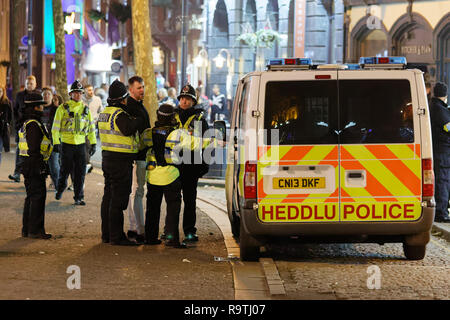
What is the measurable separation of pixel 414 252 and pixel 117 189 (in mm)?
3201

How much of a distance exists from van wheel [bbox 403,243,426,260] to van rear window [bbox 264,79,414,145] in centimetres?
114

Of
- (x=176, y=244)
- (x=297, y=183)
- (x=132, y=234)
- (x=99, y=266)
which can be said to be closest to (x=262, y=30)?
(x=132, y=234)

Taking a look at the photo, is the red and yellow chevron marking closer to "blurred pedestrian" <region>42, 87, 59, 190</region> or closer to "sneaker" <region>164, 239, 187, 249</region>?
"sneaker" <region>164, 239, 187, 249</region>

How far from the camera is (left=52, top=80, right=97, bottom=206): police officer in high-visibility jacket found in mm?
14109

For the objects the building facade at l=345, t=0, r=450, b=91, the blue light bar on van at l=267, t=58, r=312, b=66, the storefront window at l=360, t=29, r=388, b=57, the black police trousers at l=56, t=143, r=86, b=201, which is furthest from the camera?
the storefront window at l=360, t=29, r=388, b=57

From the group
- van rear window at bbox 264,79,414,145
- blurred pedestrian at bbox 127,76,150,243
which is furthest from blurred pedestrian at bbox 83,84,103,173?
van rear window at bbox 264,79,414,145

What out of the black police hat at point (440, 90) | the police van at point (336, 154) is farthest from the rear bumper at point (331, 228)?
the black police hat at point (440, 90)

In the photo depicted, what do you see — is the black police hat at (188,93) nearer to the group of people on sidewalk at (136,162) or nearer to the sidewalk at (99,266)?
the group of people on sidewalk at (136,162)

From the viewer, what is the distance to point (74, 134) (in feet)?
46.3

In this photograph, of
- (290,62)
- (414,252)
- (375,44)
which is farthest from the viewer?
(375,44)

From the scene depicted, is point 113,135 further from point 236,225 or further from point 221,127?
point 236,225

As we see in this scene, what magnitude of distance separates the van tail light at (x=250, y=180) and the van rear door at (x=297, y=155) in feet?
0.16

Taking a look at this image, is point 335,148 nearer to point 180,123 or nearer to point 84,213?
point 180,123

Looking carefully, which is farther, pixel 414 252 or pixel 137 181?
pixel 137 181
